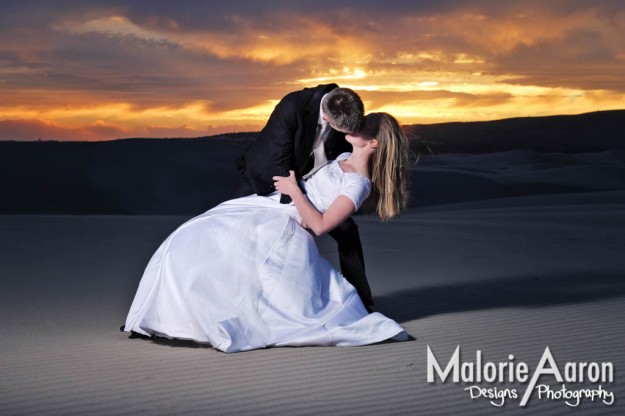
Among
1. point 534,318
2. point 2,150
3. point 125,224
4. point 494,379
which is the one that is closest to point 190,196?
point 2,150

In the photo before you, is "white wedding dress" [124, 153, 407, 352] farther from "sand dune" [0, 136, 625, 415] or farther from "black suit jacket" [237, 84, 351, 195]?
"black suit jacket" [237, 84, 351, 195]

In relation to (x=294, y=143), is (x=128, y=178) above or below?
below

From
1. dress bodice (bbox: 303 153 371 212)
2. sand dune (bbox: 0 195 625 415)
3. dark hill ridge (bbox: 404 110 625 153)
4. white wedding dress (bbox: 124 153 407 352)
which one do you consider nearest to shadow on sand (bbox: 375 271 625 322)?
sand dune (bbox: 0 195 625 415)

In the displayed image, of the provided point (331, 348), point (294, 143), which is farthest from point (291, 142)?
point (331, 348)

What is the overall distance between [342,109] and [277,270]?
0.98m

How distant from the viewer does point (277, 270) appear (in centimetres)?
566

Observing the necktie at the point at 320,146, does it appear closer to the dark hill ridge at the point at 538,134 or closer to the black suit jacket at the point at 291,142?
the black suit jacket at the point at 291,142

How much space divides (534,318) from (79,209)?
→ 2018 cm

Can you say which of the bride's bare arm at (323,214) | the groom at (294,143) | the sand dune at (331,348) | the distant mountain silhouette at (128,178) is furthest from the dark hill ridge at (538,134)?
the bride's bare arm at (323,214)

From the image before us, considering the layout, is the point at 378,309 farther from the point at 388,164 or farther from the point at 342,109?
the point at 342,109

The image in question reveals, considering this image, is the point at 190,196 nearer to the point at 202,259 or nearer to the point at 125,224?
the point at 125,224

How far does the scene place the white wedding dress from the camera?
18.3 ft

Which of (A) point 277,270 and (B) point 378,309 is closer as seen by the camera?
(A) point 277,270

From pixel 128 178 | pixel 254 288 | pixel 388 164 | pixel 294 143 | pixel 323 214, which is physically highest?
pixel 294 143
